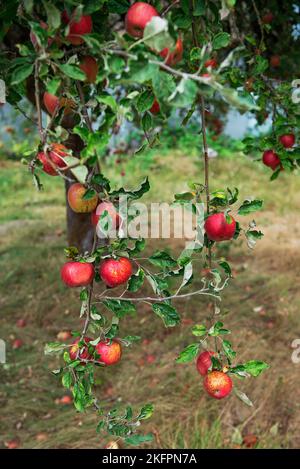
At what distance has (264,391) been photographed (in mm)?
2500

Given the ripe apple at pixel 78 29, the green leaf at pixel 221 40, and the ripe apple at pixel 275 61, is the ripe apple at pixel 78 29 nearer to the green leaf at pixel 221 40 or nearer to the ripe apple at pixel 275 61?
the green leaf at pixel 221 40

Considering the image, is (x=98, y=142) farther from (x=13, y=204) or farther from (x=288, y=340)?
(x=13, y=204)

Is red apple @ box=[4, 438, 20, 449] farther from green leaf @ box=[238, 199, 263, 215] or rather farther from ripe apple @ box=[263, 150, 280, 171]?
green leaf @ box=[238, 199, 263, 215]

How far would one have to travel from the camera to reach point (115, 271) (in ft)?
3.16

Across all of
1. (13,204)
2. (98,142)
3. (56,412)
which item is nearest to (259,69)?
(98,142)

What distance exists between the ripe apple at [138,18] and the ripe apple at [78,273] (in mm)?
419

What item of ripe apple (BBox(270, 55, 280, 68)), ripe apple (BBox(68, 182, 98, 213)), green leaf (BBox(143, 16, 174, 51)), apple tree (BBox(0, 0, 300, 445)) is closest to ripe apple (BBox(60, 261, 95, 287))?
apple tree (BBox(0, 0, 300, 445))

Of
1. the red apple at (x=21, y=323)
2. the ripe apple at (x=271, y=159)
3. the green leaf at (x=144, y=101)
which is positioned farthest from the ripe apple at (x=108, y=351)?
the red apple at (x=21, y=323)

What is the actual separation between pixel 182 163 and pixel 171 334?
463 cm

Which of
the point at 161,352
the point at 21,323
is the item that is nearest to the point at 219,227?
the point at 161,352

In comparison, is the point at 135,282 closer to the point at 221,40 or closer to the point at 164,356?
the point at 221,40

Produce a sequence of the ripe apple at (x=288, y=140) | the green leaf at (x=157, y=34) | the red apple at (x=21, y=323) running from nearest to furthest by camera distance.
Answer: the green leaf at (x=157, y=34) → the ripe apple at (x=288, y=140) → the red apple at (x=21, y=323)

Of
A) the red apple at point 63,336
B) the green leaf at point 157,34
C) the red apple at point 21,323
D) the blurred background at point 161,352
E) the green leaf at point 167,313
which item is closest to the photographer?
the green leaf at point 157,34

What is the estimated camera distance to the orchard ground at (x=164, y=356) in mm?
2381
